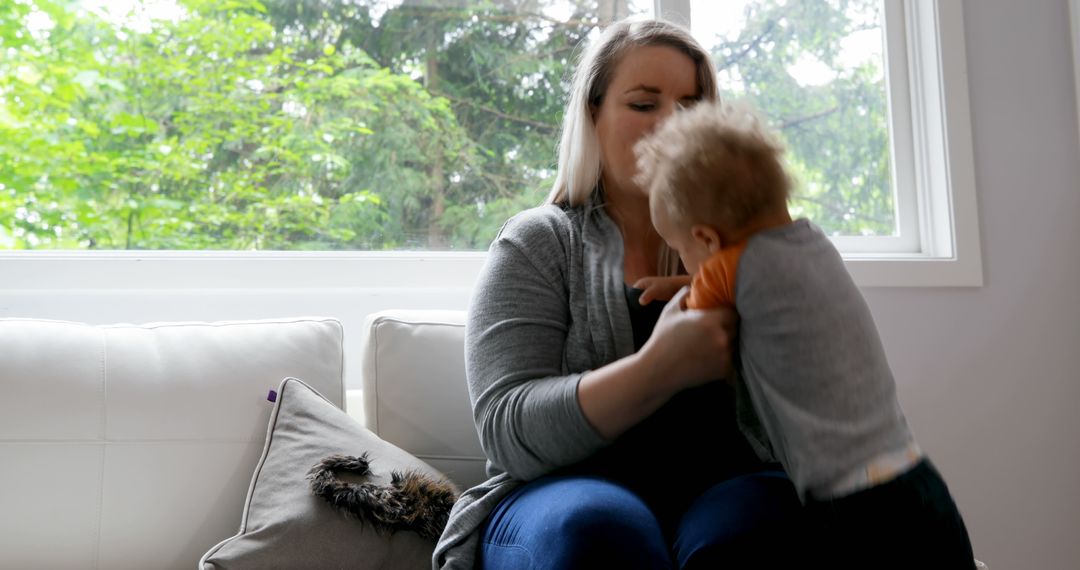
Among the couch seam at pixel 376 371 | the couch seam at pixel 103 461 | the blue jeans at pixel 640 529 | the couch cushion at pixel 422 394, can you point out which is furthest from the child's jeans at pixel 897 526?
the couch seam at pixel 103 461

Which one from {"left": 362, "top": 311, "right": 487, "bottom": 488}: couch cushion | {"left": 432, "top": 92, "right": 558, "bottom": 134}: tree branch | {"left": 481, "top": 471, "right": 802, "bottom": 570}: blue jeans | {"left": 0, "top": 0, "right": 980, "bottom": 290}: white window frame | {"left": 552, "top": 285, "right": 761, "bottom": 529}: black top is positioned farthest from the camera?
{"left": 432, "top": 92, "right": 558, "bottom": 134}: tree branch

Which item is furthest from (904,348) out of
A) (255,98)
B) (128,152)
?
(128,152)

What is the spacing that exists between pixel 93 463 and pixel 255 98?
1.02 metres

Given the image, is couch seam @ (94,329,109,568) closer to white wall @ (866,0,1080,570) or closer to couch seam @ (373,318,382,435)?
couch seam @ (373,318,382,435)

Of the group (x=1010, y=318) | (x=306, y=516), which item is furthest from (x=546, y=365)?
(x=1010, y=318)

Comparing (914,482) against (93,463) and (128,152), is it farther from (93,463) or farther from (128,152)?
(128,152)

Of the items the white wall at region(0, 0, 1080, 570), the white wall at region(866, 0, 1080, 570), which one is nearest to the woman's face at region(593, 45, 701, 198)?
the white wall at region(0, 0, 1080, 570)

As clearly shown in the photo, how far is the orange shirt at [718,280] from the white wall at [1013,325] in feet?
3.88

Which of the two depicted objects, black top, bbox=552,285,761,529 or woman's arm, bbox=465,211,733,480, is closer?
woman's arm, bbox=465,211,733,480

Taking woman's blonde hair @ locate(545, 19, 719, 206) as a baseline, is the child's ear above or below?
below

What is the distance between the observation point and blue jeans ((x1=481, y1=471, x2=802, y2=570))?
1.05 metres

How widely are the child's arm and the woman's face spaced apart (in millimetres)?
243

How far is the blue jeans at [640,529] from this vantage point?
3.44 ft

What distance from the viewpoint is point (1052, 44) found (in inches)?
90.2
